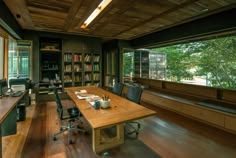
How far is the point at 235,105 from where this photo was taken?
3246 mm

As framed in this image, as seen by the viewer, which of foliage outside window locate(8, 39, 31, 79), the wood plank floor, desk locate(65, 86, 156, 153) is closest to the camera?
desk locate(65, 86, 156, 153)

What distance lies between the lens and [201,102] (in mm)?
3598

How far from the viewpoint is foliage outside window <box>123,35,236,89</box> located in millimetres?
3578

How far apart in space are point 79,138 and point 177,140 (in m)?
1.80

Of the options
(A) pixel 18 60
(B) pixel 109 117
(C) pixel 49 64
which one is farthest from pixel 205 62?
(A) pixel 18 60

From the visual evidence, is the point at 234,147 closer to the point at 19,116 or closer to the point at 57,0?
the point at 57,0

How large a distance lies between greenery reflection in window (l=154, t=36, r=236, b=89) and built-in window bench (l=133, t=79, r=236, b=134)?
22 cm

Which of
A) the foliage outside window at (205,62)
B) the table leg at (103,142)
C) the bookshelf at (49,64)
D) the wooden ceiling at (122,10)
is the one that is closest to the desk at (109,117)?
the table leg at (103,142)

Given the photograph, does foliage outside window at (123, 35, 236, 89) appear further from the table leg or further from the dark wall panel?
the table leg

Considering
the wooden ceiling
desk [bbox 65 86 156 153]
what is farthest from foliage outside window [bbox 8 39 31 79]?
desk [bbox 65 86 156 153]

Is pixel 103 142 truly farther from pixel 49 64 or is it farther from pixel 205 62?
pixel 49 64

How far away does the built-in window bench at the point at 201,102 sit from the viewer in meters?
2.98

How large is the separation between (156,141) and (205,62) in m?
2.86

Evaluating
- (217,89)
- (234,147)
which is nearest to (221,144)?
(234,147)
